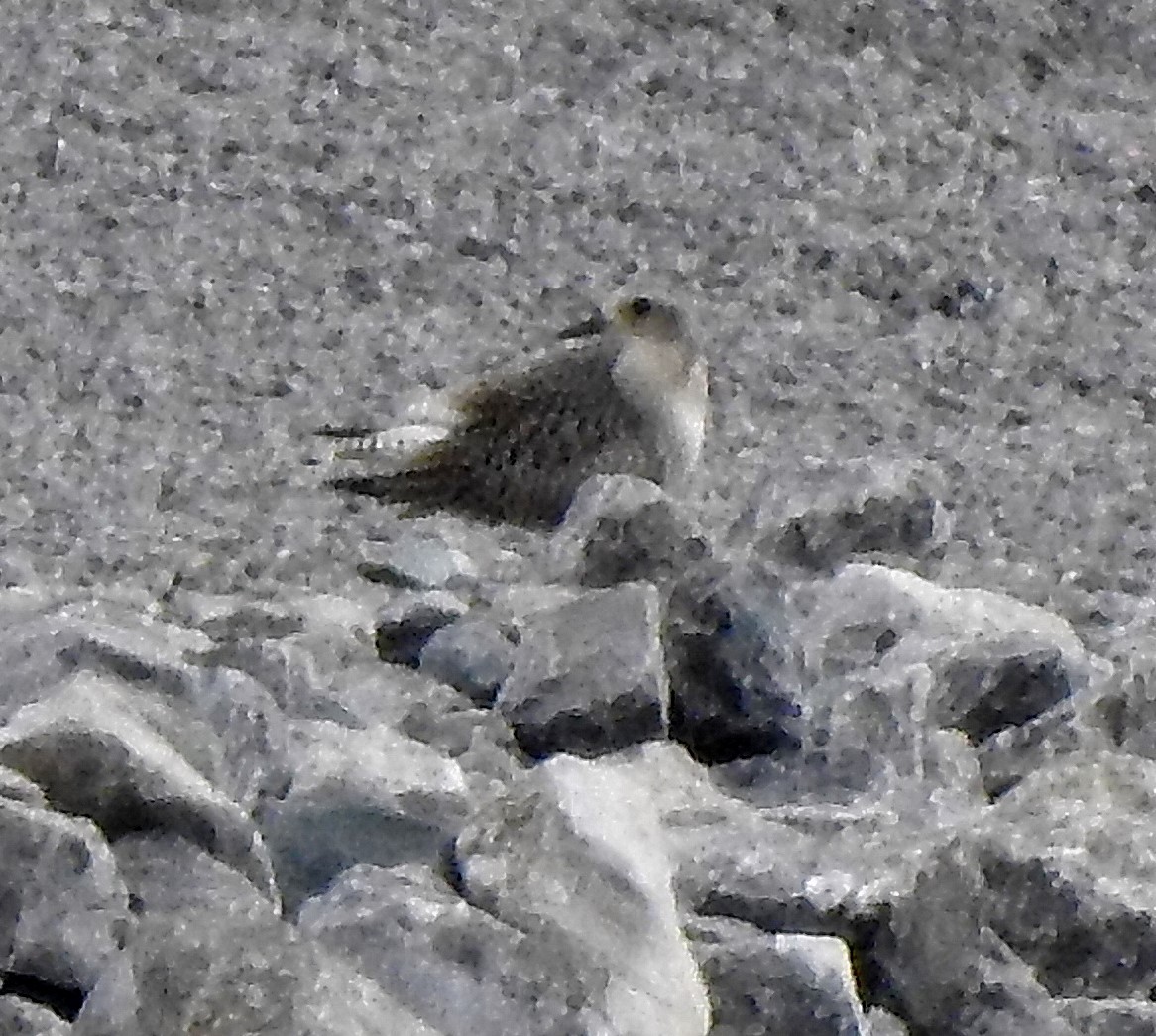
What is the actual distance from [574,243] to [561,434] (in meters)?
0.26

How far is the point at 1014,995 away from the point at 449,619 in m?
0.32

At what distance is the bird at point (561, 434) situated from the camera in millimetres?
1053

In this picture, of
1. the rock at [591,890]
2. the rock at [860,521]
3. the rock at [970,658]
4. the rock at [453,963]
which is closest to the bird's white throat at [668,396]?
the rock at [860,521]

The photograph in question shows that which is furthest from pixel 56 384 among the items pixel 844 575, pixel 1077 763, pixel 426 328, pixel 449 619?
pixel 1077 763

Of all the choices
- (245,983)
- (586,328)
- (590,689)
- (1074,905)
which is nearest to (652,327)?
(586,328)

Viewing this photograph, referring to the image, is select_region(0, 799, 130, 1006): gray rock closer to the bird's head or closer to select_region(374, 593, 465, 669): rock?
select_region(374, 593, 465, 669): rock

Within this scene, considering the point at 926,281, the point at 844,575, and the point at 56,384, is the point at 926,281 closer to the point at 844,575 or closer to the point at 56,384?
the point at 844,575

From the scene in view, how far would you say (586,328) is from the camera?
3.95ft

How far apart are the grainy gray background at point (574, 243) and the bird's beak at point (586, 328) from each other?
2 cm

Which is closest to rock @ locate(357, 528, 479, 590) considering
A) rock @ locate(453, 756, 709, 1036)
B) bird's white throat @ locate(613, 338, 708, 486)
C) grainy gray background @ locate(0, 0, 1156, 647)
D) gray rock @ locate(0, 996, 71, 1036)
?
grainy gray background @ locate(0, 0, 1156, 647)

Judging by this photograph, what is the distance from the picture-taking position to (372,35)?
1387 mm

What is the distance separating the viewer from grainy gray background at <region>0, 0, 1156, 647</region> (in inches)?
43.1

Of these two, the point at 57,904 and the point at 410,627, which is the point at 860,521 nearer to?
the point at 410,627

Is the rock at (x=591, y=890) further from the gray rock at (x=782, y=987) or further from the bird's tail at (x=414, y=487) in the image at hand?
the bird's tail at (x=414, y=487)
